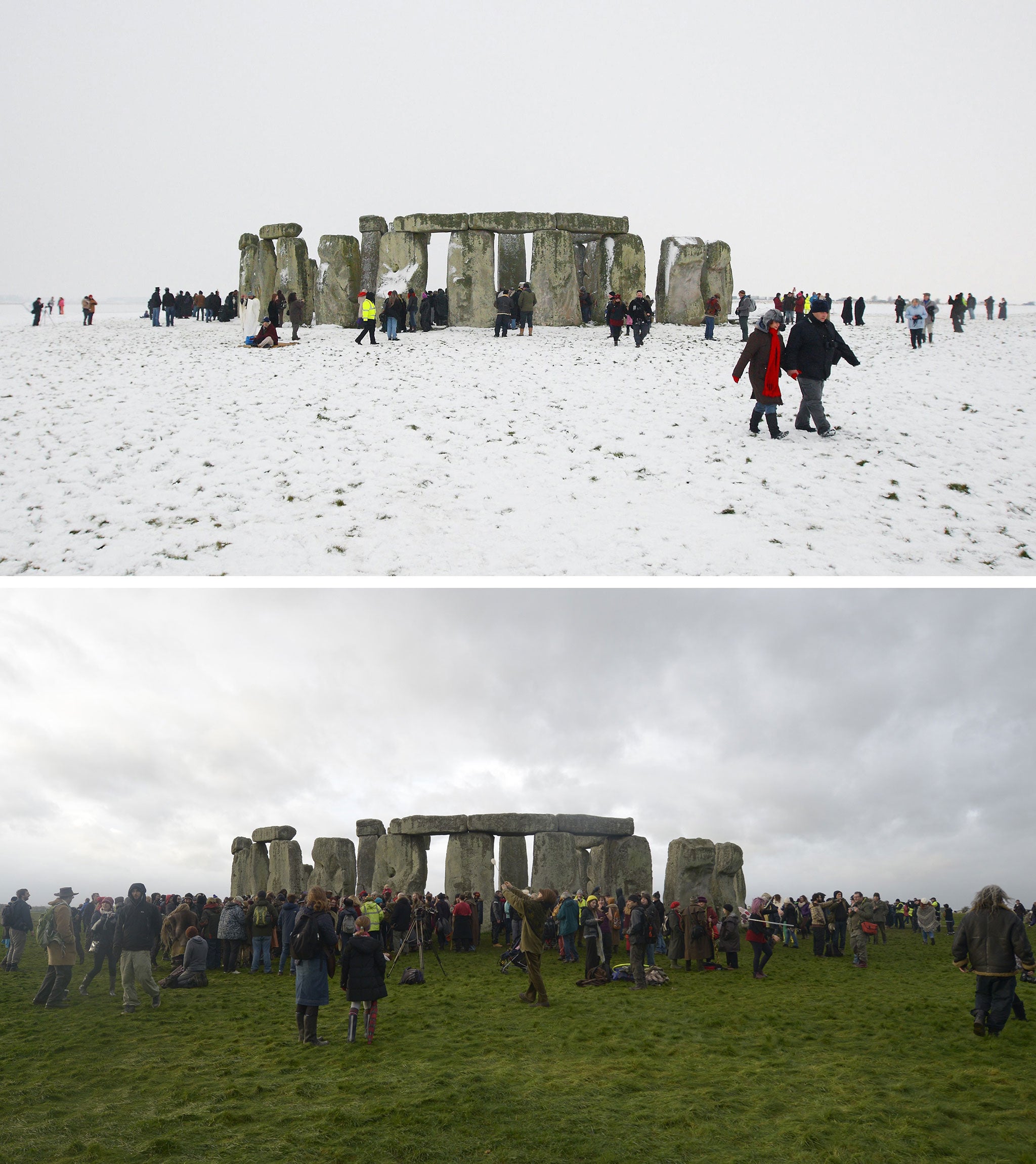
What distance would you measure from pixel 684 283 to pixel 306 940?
2739cm

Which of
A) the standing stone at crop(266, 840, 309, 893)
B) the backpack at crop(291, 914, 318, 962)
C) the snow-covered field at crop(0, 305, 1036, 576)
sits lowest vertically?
the standing stone at crop(266, 840, 309, 893)

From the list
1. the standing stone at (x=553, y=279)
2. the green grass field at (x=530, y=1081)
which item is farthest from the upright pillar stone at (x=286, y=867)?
the standing stone at (x=553, y=279)

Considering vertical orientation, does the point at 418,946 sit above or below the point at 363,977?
below

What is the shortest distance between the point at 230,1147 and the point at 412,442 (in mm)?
11299

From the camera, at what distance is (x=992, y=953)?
6953 mm

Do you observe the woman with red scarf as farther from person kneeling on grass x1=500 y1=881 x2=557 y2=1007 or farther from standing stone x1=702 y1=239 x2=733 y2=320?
standing stone x1=702 y1=239 x2=733 y2=320

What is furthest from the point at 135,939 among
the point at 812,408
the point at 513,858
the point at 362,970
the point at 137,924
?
the point at 812,408

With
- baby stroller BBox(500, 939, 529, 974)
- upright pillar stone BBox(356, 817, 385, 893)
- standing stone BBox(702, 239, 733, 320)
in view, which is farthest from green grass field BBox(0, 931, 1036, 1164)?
standing stone BBox(702, 239, 733, 320)

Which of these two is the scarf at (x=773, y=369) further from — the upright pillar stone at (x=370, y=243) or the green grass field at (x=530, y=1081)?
the upright pillar stone at (x=370, y=243)

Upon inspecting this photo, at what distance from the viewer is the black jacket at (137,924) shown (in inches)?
355

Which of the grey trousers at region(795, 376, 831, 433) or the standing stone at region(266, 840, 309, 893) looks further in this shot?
the standing stone at region(266, 840, 309, 893)

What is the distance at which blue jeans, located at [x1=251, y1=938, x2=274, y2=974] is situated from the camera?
1241 centimetres

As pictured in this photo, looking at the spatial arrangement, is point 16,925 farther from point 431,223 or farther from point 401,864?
point 431,223

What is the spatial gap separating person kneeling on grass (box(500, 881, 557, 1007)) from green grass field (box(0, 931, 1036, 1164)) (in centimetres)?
28
